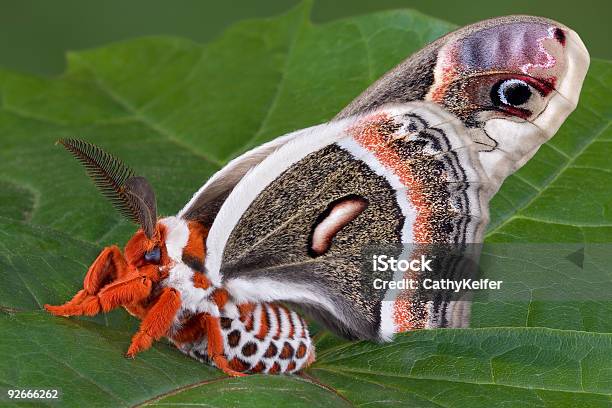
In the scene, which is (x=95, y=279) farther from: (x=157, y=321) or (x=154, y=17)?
(x=154, y=17)

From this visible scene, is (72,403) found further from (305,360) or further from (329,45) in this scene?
(329,45)

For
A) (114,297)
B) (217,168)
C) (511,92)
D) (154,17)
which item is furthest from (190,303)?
(154,17)

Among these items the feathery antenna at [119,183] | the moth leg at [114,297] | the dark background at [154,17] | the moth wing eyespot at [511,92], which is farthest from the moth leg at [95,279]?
the dark background at [154,17]

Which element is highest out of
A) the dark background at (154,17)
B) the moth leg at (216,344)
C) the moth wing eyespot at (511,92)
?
the dark background at (154,17)

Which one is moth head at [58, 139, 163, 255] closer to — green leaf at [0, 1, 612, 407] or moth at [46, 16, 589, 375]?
moth at [46, 16, 589, 375]

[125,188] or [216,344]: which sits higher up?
[125,188]

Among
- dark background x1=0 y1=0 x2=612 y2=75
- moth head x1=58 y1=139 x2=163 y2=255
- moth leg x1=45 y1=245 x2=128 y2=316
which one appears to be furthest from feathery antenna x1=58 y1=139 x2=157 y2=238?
dark background x1=0 y1=0 x2=612 y2=75

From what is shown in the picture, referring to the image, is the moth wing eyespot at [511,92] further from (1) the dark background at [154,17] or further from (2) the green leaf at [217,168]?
(1) the dark background at [154,17]

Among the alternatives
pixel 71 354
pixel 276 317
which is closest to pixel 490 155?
pixel 276 317
